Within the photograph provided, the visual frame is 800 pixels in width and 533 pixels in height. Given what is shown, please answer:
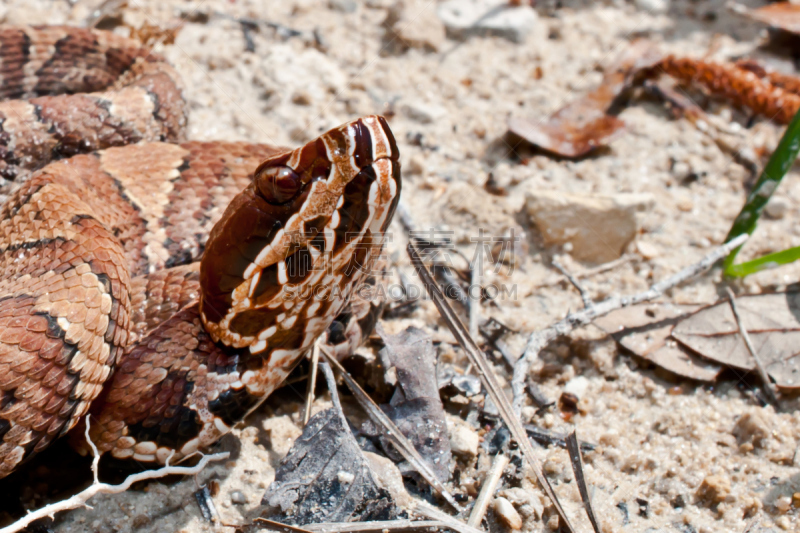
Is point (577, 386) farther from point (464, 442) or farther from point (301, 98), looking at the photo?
point (301, 98)

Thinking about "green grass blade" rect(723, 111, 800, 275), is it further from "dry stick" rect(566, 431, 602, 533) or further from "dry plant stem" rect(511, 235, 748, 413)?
"dry stick" rect(566, 431, 602, 533)

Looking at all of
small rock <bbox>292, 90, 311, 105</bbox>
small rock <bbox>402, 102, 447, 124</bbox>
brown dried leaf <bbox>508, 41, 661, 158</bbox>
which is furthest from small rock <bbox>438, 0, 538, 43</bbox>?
small rock <bbox>292, 90, 311, 105</bbox>

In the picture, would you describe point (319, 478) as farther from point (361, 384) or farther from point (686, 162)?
point (686, 162)

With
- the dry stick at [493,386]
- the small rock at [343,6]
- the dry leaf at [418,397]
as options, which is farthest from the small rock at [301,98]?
the dry leaf at [418,397]

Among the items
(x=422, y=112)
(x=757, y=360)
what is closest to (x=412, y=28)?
(x=422, y=112)

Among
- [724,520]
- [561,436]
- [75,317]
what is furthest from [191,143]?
[724,520]

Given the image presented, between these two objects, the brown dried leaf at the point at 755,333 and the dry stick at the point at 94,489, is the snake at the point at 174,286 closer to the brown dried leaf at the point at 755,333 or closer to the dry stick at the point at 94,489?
the dry stick at the point at 94,489
